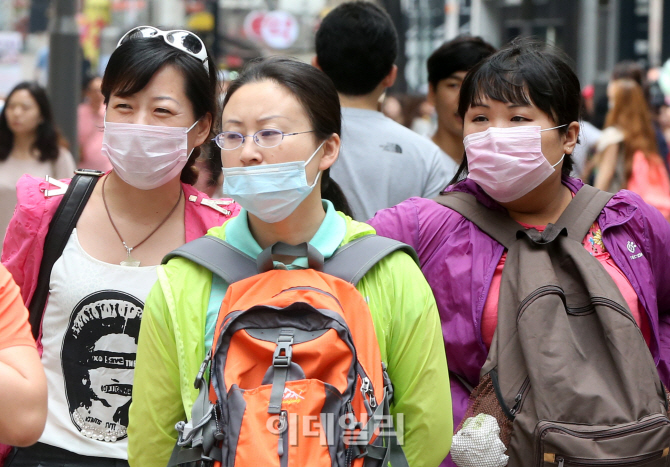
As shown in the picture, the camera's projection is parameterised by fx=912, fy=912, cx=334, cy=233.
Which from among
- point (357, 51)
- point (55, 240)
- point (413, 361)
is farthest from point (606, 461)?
point (357, 51)

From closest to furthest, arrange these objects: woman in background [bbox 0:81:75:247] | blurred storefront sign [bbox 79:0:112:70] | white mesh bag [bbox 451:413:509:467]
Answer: white mesh bag [bbox 451:413:509:467] → woman in background [bbox 0:81:75:247] → blurred storefront sign [bbox 79:0:112:70]

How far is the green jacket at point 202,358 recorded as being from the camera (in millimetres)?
2285

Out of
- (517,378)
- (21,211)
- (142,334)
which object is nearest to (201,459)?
(142,334)

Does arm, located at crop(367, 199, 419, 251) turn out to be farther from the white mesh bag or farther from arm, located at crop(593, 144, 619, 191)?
arm, located at crop(593, 144, 619, 191)

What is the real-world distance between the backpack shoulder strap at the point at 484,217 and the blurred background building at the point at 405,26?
437 inches

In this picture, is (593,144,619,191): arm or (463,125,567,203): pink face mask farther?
(593,144,619,191): arm

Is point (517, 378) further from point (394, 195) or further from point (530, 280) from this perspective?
point (394, 195)

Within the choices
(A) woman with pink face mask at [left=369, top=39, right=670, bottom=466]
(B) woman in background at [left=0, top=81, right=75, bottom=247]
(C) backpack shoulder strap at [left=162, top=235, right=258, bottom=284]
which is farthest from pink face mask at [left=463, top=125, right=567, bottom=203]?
(B) woman in background at [left=0, top=81, right=75, bottom=247]

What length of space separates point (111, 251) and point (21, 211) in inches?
11.8

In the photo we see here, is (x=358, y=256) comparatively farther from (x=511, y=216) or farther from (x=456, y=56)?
(x=456, y=56)

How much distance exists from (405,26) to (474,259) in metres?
17.7

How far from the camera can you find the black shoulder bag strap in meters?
2.82

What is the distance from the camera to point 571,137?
3035 millimetres

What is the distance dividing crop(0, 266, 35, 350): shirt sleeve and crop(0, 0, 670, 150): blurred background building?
12275mm
